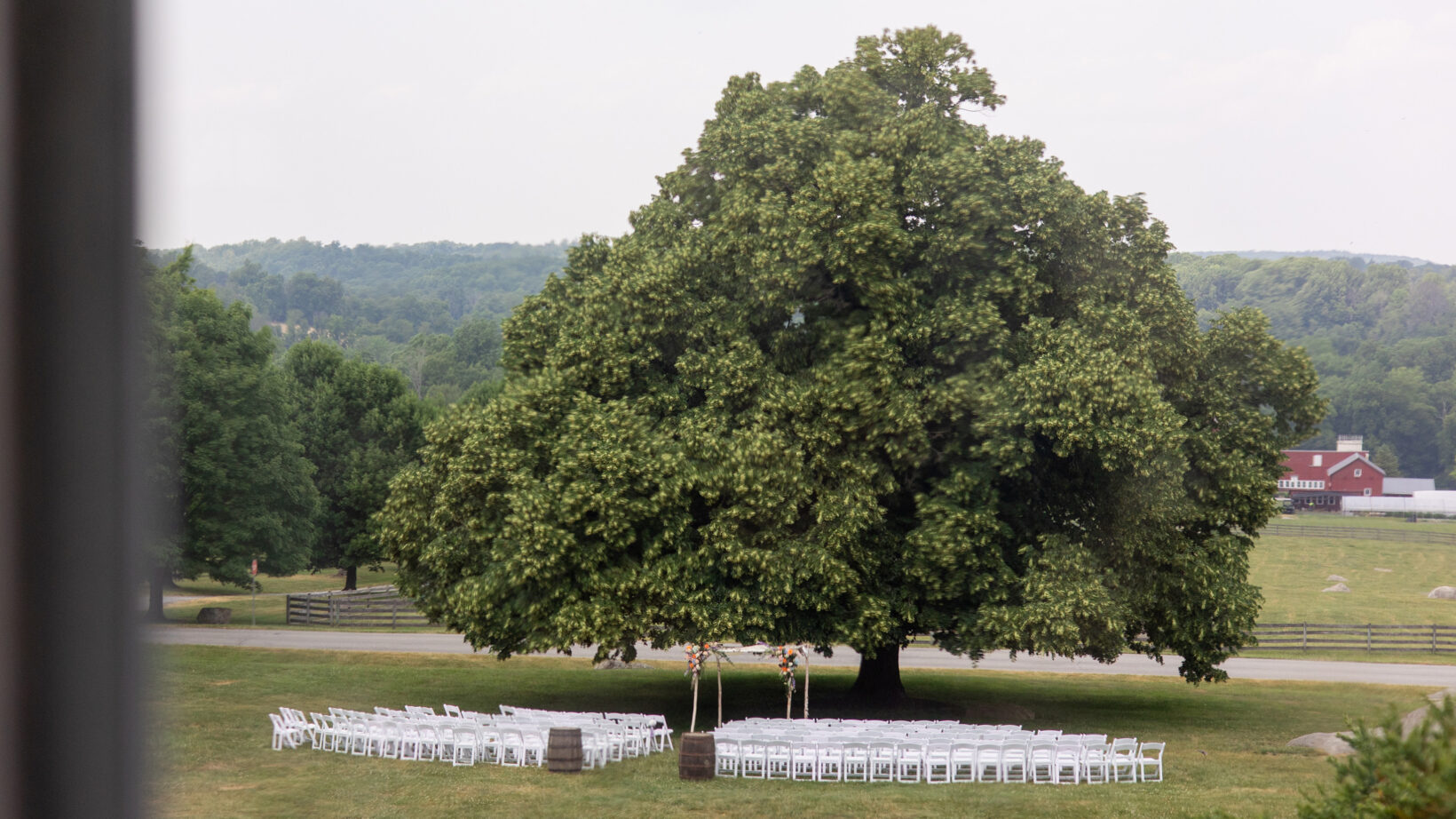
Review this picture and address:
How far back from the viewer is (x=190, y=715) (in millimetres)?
16969

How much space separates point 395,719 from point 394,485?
15.1 feet

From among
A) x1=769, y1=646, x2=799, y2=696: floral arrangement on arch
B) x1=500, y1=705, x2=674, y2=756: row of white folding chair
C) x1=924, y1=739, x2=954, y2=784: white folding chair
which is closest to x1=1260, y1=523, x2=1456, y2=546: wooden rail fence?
x1=769, y1=646, x2=799, y2=696: floral arrangement on arch

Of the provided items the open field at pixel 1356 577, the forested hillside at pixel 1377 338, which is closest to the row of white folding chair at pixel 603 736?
the open field at pixel 1356 577

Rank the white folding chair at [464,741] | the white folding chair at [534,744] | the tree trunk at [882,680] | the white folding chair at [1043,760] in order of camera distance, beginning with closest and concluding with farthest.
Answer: the white folding chair at [1043,760] → the white folding chair at [534,744] → the white folding chair at [464,741] → the tree trunk at [882,680]

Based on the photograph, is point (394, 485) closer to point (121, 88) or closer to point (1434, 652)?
point (121, 88)

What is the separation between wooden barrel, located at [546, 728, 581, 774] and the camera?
13094 millimetres

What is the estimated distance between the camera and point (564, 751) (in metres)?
13.1

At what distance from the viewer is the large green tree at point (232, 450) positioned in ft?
87.4

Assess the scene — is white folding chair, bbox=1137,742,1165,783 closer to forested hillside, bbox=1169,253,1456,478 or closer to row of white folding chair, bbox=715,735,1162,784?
row of white folding chair, bbox=715,735,1162,784

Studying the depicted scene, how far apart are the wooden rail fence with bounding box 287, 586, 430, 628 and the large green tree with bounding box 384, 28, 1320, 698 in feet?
53.5

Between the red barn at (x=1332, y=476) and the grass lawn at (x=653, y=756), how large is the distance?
159 ft

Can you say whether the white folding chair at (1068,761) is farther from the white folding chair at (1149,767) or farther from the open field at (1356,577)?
the open field at (1356,577)

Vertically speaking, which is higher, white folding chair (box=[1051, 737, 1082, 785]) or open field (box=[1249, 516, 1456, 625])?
white folding chair (box=[1051, 737, 1082, 785])

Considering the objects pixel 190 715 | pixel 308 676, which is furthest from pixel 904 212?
pixel 308 676
